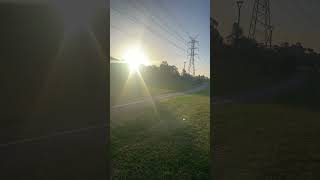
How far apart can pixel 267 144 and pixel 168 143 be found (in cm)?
90

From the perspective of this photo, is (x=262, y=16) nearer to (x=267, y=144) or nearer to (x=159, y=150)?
(x=267, y=144)

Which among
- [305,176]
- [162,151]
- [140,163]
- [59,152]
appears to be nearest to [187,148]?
[162,151]

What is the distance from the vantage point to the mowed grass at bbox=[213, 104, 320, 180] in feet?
10.6

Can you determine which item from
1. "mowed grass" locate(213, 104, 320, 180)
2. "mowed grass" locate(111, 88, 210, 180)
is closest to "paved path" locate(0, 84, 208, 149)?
"mowed grass" locate(111, 88, 210, 180)

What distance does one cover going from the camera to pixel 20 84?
393 centimetres

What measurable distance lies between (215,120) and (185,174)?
0.55 metres

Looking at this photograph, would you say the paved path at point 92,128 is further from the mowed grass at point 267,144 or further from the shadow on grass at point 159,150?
the mowed grass at point 267,144

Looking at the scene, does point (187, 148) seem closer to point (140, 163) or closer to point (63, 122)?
point (140, 163)

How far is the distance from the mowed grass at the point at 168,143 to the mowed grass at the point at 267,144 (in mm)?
177

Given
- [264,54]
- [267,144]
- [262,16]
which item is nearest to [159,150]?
[267,144]

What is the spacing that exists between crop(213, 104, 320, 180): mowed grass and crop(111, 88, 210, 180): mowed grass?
7.0 inches

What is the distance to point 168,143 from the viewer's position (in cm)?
318

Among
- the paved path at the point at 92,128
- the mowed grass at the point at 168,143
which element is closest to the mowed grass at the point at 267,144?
the mowed grass at the point at 168,143

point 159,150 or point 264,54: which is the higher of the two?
point 264,54
